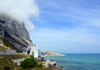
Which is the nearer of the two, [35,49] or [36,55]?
[36,55]

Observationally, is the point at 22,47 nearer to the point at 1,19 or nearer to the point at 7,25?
the point at 7,25

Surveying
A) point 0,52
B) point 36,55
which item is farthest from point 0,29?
point 0,52

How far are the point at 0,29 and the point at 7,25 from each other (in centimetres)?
3773

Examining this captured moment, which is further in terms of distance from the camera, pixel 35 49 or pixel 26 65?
pixel 35 49

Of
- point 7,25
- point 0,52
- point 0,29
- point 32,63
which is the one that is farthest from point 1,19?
point 32,63

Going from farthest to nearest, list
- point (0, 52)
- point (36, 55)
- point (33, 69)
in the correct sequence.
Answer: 1. point (36, 55)
2. point (0, 52)
3. point (33, 69)

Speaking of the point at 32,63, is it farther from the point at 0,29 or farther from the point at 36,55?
the point at 0,29

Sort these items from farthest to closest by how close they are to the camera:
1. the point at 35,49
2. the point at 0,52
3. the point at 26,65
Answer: the point at 35,49 < the point at 0,52 < the point at 26,65

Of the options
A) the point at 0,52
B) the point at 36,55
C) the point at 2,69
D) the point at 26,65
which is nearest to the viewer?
the point at 2,69

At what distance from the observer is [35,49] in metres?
157

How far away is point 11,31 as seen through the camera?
196375mm

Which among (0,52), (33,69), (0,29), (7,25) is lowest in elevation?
(33,69)

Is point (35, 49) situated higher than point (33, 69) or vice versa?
point (35, 49)

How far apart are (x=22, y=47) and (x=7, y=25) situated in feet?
129
